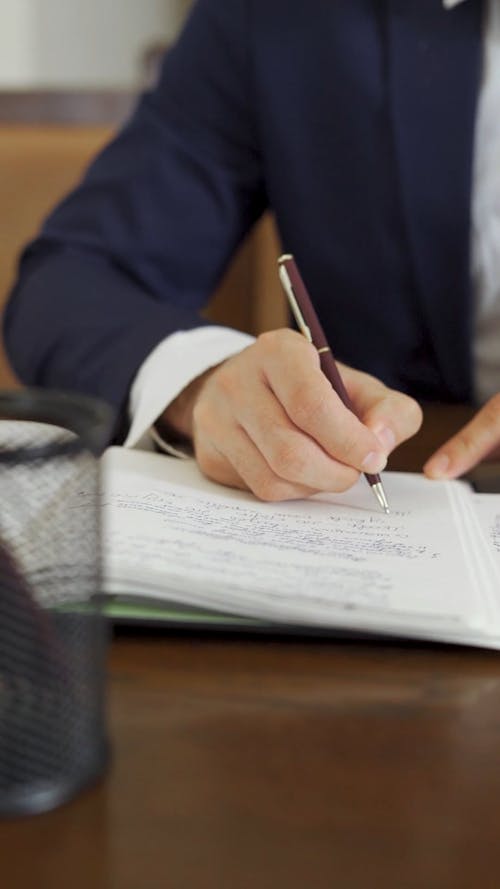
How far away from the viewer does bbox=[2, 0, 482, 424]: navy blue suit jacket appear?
97 centimetres

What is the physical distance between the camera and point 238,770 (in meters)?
0.36

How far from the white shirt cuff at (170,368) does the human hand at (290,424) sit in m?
0.07

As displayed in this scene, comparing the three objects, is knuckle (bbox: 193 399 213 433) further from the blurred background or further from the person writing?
the blurred background

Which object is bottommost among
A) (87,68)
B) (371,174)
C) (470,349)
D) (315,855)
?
(87,68)

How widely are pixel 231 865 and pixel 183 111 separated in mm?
941

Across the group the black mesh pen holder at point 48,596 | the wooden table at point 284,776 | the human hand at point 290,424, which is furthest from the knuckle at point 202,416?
the black mesh pen holder at point 48,596

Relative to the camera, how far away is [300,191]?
3.59 feet

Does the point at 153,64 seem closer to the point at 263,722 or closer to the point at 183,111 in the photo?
the point at 183,111

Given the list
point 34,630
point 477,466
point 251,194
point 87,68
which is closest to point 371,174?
point 251,194

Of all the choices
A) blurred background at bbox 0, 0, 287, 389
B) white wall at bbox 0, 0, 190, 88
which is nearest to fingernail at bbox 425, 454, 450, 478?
blurred background at bbox 0, 0, 287, 389

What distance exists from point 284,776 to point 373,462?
0.26 meters

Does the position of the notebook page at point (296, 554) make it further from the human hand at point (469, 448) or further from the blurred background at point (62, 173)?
the blurred background at point (62, 173)

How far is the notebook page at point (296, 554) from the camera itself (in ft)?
1.46

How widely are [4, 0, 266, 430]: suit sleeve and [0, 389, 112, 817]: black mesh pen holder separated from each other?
67cm
